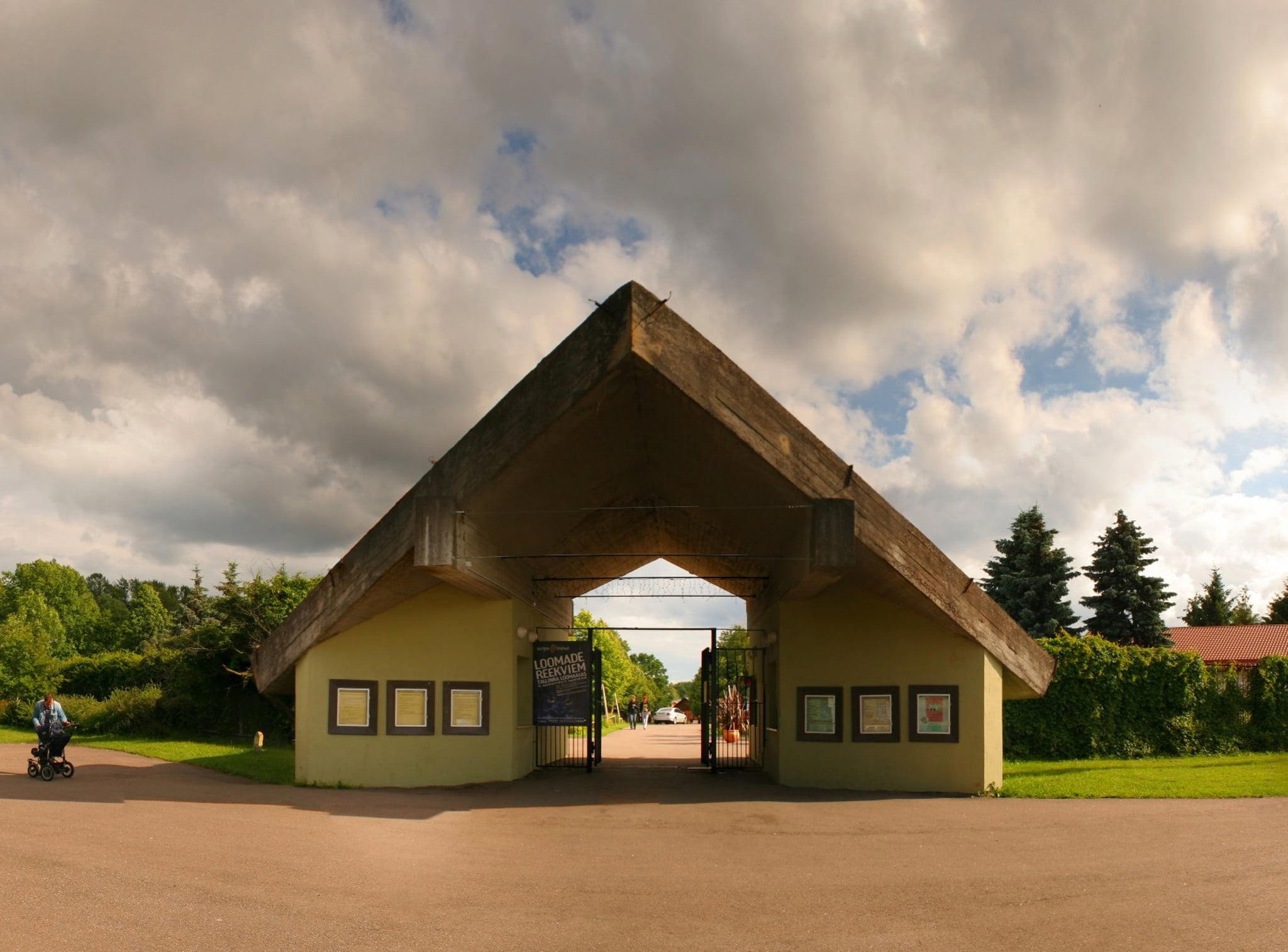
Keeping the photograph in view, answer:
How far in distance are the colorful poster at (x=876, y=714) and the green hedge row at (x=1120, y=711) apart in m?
9.20

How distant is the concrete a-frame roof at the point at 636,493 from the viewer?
45.9ft

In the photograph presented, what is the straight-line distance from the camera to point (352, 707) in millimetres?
18109

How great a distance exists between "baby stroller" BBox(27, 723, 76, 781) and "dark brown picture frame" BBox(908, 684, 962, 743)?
14533 millimetres

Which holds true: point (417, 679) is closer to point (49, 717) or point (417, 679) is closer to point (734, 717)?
point (49, 717)

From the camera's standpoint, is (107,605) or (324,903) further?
(107,605)

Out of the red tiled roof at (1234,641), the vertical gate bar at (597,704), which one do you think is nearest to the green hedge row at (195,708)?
the vertical gate bar at (597,704)

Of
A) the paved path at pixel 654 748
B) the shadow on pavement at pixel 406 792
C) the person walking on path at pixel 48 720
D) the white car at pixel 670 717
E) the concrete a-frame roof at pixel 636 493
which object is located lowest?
the white car at pixel 670 717

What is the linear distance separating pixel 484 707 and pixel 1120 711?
16663 millimetres

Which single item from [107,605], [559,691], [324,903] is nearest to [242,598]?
[559,691]

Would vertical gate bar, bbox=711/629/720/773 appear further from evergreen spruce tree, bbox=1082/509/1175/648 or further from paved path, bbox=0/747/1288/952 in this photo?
evergreen spruce tree, bbox=1082/509/1175/648

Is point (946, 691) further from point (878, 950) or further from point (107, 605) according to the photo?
point (107, 605)

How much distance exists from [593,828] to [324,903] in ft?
16.7

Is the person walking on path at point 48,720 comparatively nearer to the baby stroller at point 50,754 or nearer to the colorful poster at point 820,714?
the baby stroller at point 50,754

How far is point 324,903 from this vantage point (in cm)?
854
